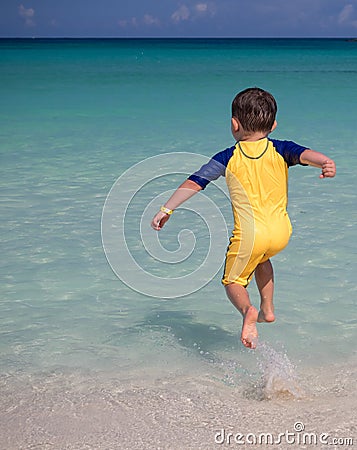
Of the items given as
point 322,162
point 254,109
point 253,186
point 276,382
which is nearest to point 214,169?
point 253,186

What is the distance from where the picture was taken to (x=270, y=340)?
389 centimetres

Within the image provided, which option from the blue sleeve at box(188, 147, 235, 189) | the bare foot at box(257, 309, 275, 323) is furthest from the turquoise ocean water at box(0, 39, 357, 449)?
the blue sleeve at box(188, 147, 235, 189)

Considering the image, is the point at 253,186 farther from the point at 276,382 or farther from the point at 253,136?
the point at 276,382

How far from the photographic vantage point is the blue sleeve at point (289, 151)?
310cm

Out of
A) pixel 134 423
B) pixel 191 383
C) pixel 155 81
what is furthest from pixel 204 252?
pixel 155 81

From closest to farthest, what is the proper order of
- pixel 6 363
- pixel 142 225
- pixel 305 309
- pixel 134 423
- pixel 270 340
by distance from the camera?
pixel 134 423, pixel 6 363, pixel 270 340, pixel 305 309, pixel 142 225

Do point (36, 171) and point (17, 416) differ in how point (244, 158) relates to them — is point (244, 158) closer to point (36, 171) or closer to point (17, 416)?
point (17, 416)

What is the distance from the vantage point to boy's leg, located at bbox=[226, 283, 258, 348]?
3043 mm

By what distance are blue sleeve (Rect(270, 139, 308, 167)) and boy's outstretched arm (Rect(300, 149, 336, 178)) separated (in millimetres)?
42

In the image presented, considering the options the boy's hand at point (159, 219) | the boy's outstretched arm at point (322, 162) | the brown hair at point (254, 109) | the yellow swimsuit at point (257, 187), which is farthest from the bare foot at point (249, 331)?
the brown hair at point (254, 109)

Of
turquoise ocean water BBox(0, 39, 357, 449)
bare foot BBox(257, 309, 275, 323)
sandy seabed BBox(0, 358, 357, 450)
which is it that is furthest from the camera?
bare foot BBox(257, 309, 275, 323)

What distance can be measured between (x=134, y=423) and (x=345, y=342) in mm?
1376

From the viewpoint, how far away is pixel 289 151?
312 centimetres

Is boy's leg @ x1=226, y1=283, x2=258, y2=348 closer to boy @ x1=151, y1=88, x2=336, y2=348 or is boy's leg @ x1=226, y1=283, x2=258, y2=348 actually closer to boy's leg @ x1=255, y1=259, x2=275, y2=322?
boy @ x1=151, y1=88, x2=336, y2=348
